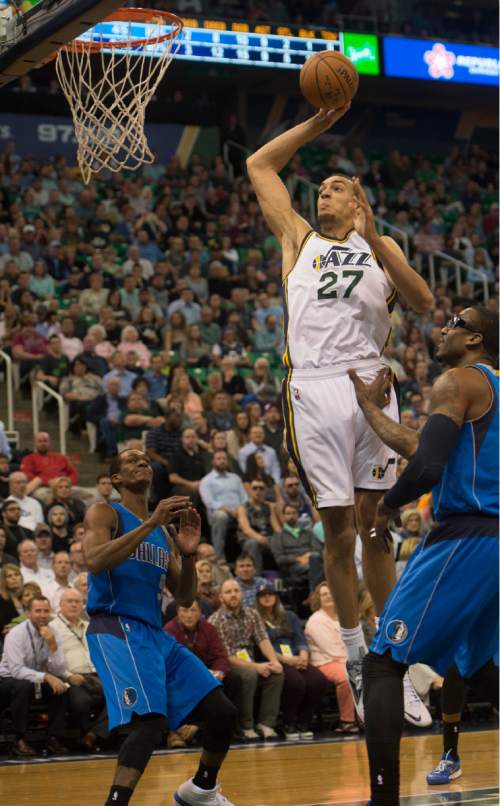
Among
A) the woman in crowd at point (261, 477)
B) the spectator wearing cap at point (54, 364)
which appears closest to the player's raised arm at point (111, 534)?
the woman in crowd at point (261, 477)

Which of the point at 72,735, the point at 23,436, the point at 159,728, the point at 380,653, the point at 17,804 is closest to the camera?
the point at 380,653

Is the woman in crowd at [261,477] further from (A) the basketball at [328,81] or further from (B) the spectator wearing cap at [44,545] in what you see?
(A) the basketball at [328,81]

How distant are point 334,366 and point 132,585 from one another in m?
1.55

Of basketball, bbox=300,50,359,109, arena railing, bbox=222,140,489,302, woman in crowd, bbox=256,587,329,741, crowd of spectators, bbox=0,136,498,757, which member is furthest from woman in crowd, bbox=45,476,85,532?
arena railing, bbox=222,140,489,302

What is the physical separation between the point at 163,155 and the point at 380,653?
18.8 m

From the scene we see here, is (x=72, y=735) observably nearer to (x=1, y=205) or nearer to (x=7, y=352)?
(x=7, y=352)

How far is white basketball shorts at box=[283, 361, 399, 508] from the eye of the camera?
6.49m

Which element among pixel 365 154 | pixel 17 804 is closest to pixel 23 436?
pixel 17 804

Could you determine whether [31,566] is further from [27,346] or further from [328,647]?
[27,346]

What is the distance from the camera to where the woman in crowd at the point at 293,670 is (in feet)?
35.9

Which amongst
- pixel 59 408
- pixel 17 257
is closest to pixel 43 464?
pixel 59 408

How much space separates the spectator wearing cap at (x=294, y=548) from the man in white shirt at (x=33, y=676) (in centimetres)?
321

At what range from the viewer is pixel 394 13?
26.2m

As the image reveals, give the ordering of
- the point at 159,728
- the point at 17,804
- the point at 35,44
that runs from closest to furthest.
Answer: the point at 159,728 → the point at 35,44 → the point at 17,804
